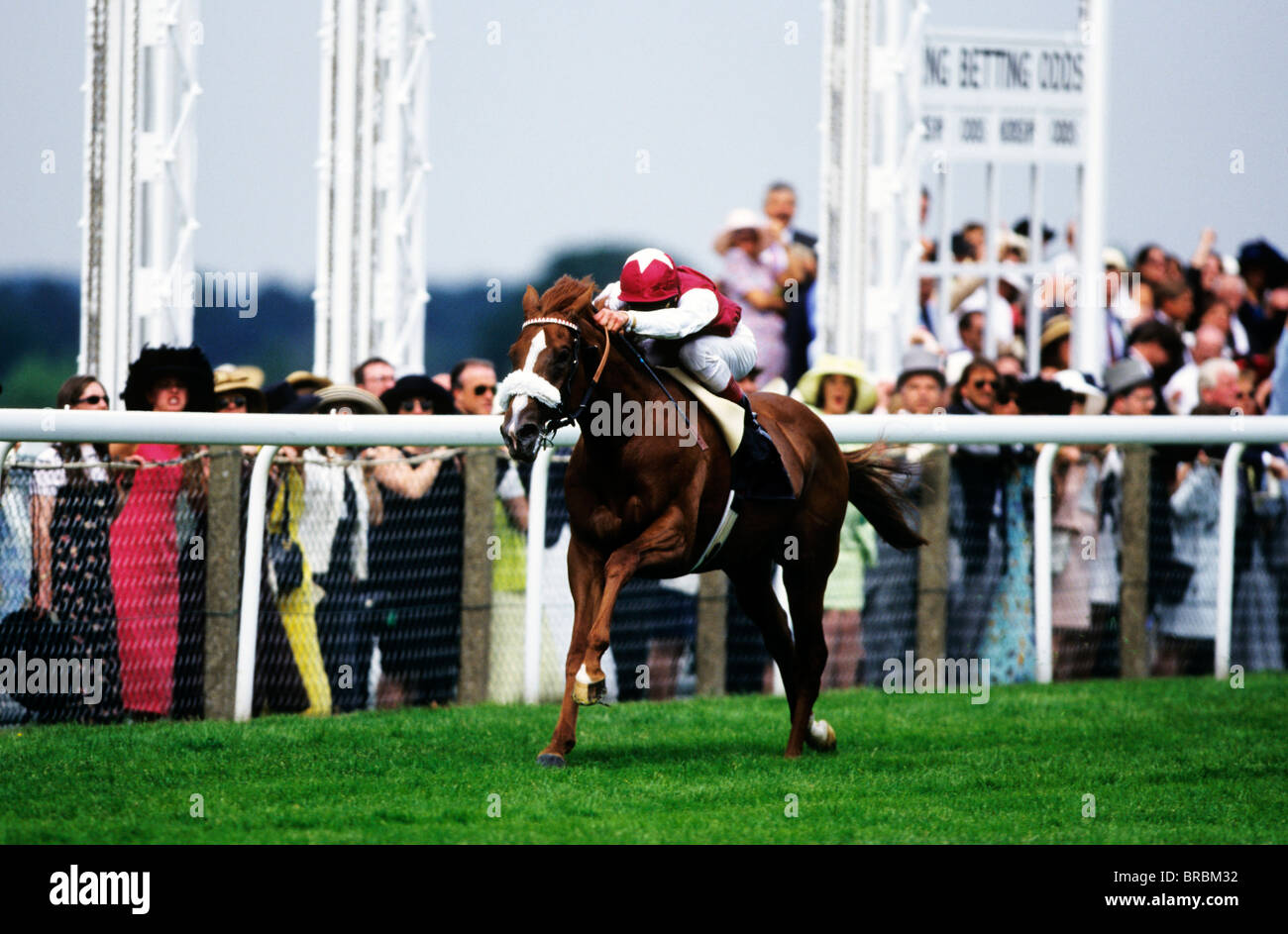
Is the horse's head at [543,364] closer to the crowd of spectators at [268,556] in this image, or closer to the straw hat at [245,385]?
the crowd of spectators at [268,556]

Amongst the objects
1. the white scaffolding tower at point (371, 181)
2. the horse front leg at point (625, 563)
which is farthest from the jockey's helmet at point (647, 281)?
the white scaffolding tower at point (371, 181)

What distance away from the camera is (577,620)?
552 cm

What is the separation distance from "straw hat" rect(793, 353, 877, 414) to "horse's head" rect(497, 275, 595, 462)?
9.88ft

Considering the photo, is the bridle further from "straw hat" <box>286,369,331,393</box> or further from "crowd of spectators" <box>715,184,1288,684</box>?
"straw hat" <box>286,369,331,393</box>

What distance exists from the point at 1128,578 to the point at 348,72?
438 cm

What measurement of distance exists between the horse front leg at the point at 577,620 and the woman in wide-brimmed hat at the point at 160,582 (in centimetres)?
155

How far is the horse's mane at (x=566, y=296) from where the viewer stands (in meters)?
5.36

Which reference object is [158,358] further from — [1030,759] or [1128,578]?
[1128,578]

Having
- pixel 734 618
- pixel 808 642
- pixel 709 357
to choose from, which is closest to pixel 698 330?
pixel 709 357
